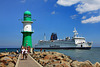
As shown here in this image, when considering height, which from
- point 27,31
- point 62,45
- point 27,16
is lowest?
point 62,45

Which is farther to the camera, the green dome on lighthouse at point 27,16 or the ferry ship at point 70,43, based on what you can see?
the ferry ship at point 70,43

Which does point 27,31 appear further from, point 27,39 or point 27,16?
point 27,16

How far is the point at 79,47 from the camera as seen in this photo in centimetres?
5975

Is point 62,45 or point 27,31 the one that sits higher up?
point 27,31

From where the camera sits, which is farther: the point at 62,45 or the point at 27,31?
the point at 62,45

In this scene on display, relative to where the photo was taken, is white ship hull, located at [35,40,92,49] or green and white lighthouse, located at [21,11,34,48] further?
white ship hull, located at [35,40,92,49]

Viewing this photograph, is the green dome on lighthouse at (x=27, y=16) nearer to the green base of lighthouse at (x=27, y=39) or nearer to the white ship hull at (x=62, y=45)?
the green base of lighthouse at (x=27, y=39)

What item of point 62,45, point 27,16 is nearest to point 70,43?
point 62,45

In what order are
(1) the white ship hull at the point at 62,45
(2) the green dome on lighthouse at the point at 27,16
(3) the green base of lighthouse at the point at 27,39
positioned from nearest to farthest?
1. (3) the green base of lighthouse at the point at 27,39
2. (2) the green dome on lighthouse at the point at 27,16
3. (1) the white ship hull at the point at 62,45

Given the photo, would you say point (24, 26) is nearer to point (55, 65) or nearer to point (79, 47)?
point (55, 65)

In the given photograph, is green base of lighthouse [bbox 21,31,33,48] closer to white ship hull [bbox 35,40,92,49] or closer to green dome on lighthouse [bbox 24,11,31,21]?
green dome on lighthouse [bbox 24,11,31,21]

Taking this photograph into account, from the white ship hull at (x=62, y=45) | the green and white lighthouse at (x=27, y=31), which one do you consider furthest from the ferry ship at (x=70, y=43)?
the green and white lighthouse at (x=27, y=31)

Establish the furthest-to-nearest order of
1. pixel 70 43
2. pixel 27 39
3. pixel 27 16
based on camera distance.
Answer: pixel 70 43, pixel 27 16, pixel 27 39

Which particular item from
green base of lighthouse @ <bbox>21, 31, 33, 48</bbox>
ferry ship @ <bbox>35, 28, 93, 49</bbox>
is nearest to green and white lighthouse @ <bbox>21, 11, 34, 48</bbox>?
green base of lighthouse @ <bbox>21, 31, 33, 48</bbox>
